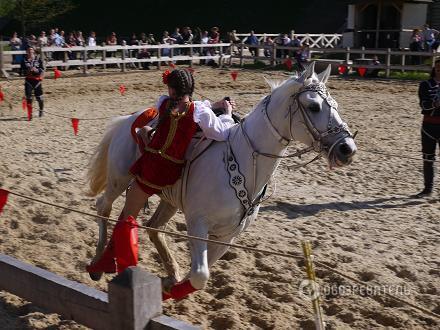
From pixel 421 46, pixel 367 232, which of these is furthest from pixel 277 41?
pixel 367 232

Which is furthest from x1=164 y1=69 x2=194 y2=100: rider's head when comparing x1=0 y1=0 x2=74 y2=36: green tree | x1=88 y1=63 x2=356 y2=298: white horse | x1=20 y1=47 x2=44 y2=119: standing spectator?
x1=0 y1=0 x2=74 y2=36: green tree

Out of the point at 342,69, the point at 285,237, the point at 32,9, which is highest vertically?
the point at 32,9

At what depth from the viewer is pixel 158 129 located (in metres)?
4.88

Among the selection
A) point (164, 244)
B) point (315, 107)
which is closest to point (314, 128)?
point (315, 107)

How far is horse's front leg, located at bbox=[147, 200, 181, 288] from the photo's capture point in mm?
Answer: 5492

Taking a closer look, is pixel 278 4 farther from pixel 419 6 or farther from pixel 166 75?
pixel 166 75

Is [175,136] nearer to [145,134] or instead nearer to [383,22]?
[145,134]

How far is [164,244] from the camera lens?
5.60m

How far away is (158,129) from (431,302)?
2.67 metres

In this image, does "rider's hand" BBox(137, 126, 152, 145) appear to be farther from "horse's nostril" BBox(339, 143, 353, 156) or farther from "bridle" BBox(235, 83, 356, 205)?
"horse's nostril" BBox(339, 143, 353, 156)

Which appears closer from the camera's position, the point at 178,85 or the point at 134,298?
the point at 134,298

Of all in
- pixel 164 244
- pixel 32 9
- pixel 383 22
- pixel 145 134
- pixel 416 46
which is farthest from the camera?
pixel 32 9

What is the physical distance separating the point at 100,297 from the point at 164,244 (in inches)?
71.7

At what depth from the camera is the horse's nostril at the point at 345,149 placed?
13.7 feet
